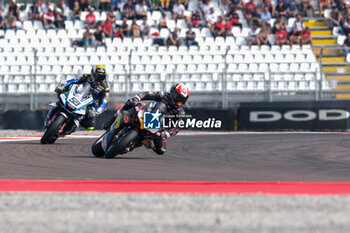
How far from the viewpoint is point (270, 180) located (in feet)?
28.2

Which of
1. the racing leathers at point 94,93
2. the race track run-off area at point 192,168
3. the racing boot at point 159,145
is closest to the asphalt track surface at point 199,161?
the race track run-off area at point 192,168

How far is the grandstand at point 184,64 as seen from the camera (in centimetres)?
2092

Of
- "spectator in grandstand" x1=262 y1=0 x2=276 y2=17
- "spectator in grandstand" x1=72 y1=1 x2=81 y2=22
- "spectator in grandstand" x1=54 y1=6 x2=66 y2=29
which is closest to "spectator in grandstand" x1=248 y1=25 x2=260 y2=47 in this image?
"spectator in grandstand" x1=262 y1=0 x2=276 y2=17

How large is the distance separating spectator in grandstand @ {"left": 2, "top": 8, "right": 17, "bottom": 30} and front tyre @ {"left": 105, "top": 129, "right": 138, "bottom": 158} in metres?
16.3

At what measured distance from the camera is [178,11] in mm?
26312

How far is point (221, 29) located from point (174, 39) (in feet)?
5.85

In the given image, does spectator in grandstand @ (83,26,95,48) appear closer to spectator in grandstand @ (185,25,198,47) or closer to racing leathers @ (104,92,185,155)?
spectator in grandstand @ (185,25,198,47)

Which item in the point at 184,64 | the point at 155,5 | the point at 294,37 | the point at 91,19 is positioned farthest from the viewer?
the point at 155,5

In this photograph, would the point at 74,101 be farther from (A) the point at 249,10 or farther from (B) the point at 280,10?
(B) the point at 280,10

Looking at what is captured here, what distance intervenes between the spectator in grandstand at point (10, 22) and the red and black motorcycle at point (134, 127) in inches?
641

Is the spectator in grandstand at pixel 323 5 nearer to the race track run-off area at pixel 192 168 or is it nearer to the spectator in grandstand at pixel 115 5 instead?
the spectator in grandstand at pixel 115 5

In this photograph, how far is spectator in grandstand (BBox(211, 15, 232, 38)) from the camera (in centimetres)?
2509

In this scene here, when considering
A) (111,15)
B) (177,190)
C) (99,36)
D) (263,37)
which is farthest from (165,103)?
(111,15)

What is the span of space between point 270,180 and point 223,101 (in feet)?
40.6
